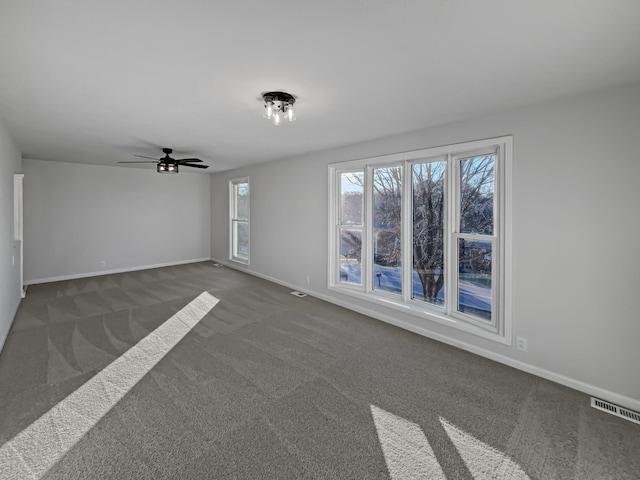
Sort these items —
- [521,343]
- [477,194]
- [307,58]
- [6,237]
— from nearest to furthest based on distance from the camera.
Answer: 1. [307,58]
2. [521,343]
3. [477,194]
4. [6,237]

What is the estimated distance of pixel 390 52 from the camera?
1852 millimetres

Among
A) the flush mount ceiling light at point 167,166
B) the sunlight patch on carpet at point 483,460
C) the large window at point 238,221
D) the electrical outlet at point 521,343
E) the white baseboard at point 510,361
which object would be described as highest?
the flush mount ceiling light at point 167,166

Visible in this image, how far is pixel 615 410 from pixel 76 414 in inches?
156

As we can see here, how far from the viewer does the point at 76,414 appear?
2176mm

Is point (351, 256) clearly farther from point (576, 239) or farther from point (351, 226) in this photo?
point (576, 239)

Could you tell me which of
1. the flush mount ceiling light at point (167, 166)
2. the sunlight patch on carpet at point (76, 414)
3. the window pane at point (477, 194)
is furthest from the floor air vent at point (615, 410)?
the flush mount ceiling light at point (167, 166)

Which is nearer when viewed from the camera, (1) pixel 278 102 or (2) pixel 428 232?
(1) pixel 278 102

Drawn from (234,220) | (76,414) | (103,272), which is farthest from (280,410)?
(103,272)

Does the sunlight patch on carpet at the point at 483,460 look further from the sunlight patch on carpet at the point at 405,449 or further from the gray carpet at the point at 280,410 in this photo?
the sunlight patch on carpet at the point at 405,449

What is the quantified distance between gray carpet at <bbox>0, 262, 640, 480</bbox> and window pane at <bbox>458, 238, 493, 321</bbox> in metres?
0.50

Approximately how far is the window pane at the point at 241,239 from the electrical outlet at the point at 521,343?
5504mm

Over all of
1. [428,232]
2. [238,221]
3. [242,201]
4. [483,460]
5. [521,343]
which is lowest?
[483,460]

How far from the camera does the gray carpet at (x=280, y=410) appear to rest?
1779 mm

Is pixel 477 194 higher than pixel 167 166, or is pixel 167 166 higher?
pixel 167 166
